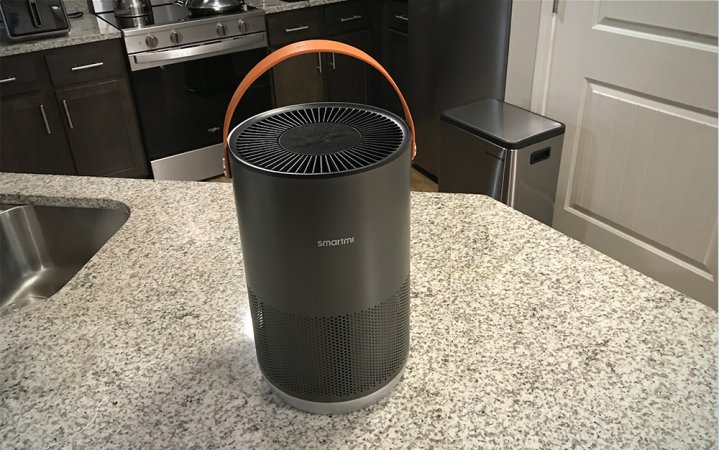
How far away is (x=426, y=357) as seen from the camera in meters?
0.77

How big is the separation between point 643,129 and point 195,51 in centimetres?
201

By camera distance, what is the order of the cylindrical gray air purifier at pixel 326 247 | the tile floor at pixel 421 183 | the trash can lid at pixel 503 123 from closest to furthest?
the cylindrical gray air purifier at pixel 326 247 < the trash can lid at pixel 503 123 < the tile floor at pixel 421 183

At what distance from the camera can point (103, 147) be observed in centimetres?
283

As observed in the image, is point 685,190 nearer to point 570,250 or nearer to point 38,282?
point 570,250

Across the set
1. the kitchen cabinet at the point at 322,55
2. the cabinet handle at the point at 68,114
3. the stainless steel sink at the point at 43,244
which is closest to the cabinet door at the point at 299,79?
the kitchen cabinet at the point at 322,55

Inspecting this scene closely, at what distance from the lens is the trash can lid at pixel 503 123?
6.80 feet

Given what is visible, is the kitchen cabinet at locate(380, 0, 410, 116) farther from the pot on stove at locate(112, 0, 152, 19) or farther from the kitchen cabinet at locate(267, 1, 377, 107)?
the pot on stove at locate(112, 0, 152, 19)

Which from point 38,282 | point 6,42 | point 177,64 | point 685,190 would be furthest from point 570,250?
point 6,42

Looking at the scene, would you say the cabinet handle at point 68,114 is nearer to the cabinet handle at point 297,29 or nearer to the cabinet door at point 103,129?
→ the cabinet door at point 103,129

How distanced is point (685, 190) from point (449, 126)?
2.81ft

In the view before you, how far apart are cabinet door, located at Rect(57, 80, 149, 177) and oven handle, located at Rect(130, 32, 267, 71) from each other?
0.48 ft

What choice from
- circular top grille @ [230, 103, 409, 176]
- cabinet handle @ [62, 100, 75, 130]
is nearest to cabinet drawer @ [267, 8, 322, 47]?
cabinet handle @ [62, 100, 75, 130]

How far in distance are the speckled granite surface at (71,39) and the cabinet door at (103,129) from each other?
8.2 inches

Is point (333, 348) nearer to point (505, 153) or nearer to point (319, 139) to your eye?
point (319, 139)
